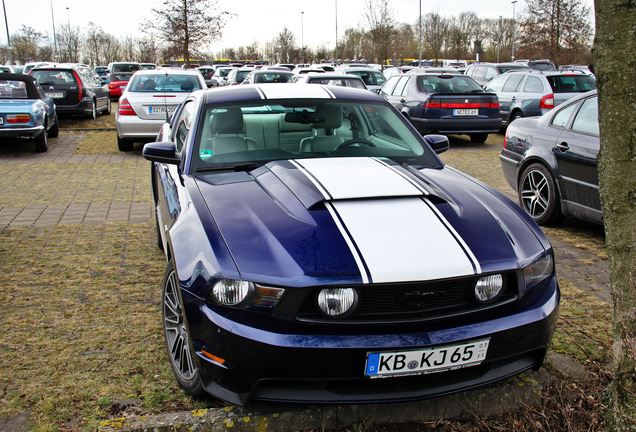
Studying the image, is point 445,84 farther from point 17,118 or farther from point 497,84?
point 17,118

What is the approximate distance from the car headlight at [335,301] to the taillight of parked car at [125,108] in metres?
9.59

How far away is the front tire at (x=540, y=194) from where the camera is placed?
19.5ft

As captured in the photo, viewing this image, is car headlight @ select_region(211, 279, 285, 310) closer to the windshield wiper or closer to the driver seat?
the windshield wiper

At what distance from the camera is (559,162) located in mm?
5828

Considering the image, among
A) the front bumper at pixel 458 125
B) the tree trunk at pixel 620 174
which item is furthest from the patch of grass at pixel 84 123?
the tree trunk at pixel 620 174

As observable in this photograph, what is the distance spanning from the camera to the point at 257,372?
2.32 metres

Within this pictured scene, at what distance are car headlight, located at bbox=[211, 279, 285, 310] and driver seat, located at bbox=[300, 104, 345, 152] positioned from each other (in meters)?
1.66

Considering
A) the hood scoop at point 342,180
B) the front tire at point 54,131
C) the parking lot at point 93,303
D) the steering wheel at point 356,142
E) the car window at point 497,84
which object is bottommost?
the parking lot at point 93,303

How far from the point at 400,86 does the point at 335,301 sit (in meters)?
12.0

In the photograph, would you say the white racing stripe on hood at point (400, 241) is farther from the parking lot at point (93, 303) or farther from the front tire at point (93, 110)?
the front tire at point (93, 110)

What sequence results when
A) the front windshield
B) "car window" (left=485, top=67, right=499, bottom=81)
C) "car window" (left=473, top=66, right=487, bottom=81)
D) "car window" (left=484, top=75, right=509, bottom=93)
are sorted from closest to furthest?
the front windshield
"car window" (left=484, top=75, right=509, bottom=93)
"car window" (left=485, top=67, right=499, bottom=81)
"car window" (left=473, top=66, right=487, bottom=81)

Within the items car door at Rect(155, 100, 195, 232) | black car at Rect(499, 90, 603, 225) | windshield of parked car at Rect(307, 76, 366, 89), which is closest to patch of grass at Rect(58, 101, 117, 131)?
windshield of parked car at Rect(307, 76, 366, 89)

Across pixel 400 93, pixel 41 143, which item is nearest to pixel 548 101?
pixel 400 93

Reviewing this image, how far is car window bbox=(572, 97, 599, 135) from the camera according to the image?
222 inches
